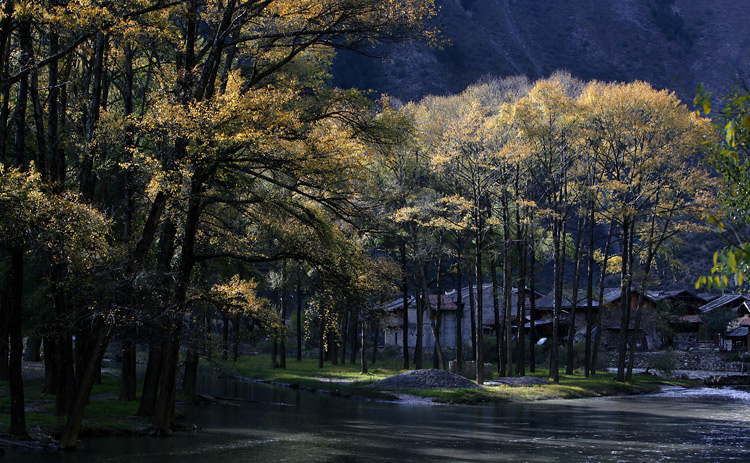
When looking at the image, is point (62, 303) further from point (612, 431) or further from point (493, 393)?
point (493, 393)

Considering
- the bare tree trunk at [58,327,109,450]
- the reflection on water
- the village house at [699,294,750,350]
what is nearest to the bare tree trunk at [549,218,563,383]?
the reflection on water

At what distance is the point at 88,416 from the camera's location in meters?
20.0

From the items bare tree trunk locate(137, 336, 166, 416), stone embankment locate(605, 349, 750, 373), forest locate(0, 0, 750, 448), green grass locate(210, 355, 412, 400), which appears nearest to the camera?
forest locate(0, 0, 750, 448)

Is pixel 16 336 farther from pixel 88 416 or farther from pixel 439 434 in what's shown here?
pixel 439 434

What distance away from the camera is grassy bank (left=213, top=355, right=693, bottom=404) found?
32969 mm

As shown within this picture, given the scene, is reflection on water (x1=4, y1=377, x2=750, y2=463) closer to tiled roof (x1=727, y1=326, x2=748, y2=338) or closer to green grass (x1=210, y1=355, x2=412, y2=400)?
green grass (x1=210, y1=355, x2=412, y2=400)

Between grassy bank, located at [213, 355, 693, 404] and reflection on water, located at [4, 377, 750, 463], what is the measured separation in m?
1.72

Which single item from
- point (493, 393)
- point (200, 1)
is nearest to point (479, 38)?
point (493, 393)

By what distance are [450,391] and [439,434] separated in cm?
1248

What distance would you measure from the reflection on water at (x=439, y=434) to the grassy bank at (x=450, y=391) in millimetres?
1724

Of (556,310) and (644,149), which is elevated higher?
(644,149)

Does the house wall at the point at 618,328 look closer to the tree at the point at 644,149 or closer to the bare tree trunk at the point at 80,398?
the tree at the point at 644,149

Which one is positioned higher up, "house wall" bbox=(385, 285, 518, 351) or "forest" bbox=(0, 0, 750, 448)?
"forest" bbox=(0, 0, 750, 448)

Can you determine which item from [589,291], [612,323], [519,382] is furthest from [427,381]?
[612,323]
